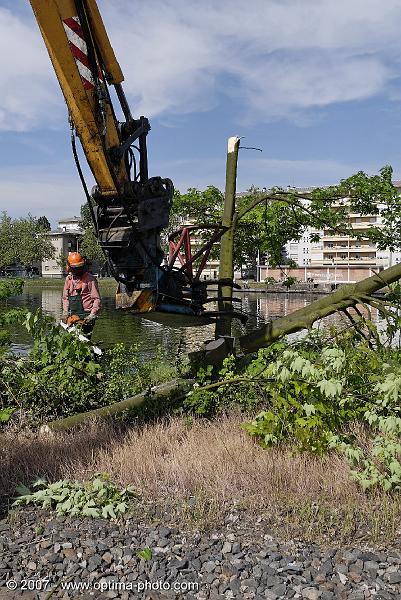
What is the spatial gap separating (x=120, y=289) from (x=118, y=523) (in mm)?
3126

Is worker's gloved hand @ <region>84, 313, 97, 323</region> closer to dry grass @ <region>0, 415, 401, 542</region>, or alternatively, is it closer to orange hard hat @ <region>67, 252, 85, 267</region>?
orange hard hat @ <region>67, 252, 85, 267</region>

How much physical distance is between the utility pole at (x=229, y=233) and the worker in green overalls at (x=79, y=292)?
1.92m

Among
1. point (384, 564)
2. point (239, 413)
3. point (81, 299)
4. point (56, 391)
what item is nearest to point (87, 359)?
point (56, 391)

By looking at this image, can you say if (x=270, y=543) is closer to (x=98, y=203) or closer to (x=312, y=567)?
(x=312, y=567)

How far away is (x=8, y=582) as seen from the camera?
3.52 metres

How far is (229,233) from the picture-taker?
8617mm

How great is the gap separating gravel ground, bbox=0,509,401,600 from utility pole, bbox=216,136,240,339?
14.4ft

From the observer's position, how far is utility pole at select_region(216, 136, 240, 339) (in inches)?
326

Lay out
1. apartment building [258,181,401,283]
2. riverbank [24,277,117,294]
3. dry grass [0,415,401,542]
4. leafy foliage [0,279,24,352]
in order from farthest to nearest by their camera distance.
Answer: apartment building [258,181,401,283] < riverbank [24,277,117,294] < leafy foliage [0,279,24,352] < dry grass [0,415,401,542]

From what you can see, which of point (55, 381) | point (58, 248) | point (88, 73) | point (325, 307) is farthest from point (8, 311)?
point (58, 248)

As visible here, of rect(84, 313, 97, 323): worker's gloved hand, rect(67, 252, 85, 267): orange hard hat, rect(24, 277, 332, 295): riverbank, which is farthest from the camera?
rect(24, 277, 332, 295): riverbank

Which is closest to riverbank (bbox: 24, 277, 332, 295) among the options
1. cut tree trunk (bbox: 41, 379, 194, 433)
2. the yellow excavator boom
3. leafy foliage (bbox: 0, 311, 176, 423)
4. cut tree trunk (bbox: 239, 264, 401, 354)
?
cut tree trunk (bbox: 239, 264, 401, 354)

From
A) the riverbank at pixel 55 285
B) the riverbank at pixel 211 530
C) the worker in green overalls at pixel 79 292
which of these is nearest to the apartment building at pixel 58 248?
the riverbank at pixel 55 285

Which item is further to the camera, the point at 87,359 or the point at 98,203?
the point at 87,359
